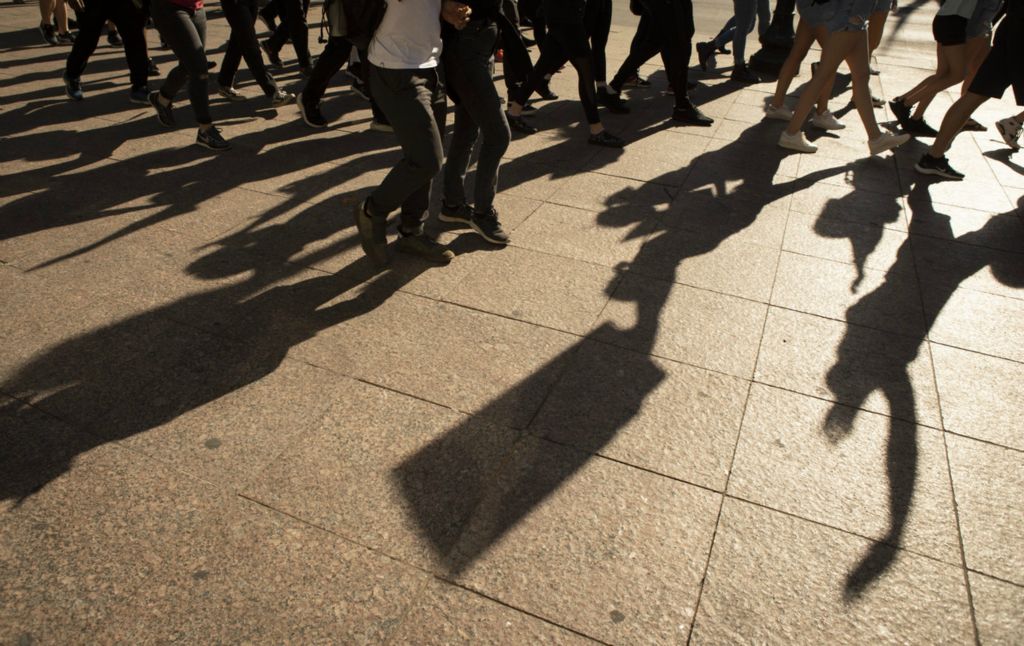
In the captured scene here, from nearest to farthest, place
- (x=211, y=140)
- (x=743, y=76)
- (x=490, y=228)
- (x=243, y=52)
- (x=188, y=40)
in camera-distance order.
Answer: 1. (x=490, y=228)
2. (x=188, y=40)
3. (x=211, y=140)
4. (x=243, y=52)
5. (x=743, y=76)

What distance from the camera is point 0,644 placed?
6.29 ft

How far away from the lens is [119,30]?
677cm

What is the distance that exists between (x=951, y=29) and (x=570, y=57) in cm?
365

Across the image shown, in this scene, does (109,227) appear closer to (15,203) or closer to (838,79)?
(15,203)

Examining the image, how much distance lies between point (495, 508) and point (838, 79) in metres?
8.98

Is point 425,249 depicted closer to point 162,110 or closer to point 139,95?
point 162,110

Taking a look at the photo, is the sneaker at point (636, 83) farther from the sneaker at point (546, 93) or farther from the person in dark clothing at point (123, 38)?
the person in dark clothing at point (123, 38)

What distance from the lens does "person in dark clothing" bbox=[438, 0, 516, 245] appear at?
3617 mm

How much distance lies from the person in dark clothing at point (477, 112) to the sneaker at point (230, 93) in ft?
14.0

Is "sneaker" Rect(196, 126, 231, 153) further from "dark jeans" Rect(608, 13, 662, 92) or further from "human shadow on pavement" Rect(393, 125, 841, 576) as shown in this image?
"dark jeans" Rect(608, 13, 662, 92)

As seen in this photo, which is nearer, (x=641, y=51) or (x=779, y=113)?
(x=779, y=113)

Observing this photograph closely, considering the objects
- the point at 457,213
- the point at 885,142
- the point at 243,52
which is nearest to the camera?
the point at 457,213

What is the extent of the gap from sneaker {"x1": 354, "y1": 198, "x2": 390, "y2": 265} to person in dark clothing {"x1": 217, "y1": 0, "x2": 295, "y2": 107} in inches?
147

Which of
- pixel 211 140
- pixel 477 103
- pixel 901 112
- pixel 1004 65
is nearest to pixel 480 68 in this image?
pixel 477 103
